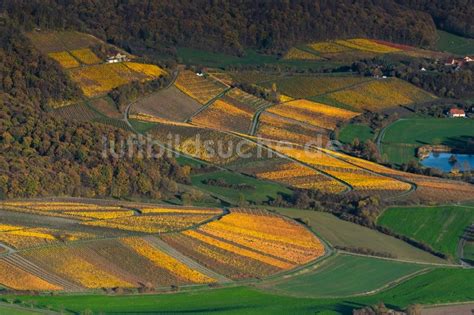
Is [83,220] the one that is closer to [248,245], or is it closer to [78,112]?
[248,245]

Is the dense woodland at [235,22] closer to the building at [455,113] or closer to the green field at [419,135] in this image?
the building at [455,113]

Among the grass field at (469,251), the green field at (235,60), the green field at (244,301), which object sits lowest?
the green field at (235,60)

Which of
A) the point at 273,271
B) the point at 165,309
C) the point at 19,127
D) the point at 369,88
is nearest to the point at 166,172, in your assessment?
the point at 19,127

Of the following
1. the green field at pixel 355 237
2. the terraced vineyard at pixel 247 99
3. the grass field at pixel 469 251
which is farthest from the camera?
the terraced vineyard at pixel 247 99

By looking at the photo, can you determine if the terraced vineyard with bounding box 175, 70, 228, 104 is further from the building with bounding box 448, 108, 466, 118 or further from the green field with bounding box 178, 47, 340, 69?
the building with bounding box 448, 108, 466, 118

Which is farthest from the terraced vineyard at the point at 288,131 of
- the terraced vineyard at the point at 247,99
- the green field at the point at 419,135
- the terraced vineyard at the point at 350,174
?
the terraced vineyard at the point at 350,174

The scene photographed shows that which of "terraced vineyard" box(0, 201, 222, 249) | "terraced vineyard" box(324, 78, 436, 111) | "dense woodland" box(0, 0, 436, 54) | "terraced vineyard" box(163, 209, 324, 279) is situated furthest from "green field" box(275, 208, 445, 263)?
"dense woodland" box(0, 0, 436, 54)
